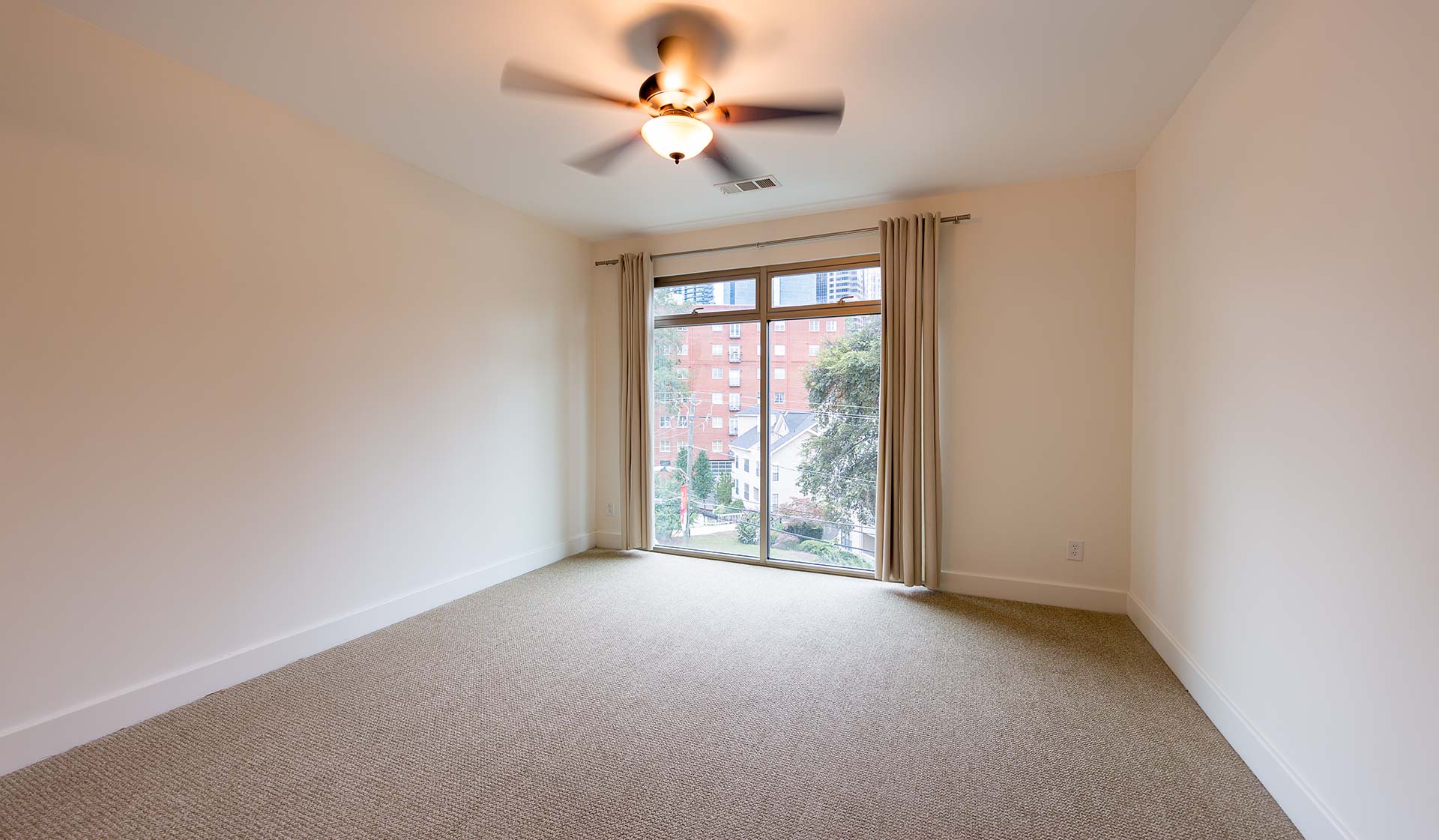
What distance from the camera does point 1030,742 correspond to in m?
2.10

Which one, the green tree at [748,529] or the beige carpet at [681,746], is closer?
the beige carpet at [681,746]

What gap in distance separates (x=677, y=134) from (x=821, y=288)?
7.04ft

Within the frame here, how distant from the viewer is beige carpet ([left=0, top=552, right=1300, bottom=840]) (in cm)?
170

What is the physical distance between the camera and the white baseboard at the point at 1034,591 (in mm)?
3426

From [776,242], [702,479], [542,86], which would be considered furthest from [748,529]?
[542,86]

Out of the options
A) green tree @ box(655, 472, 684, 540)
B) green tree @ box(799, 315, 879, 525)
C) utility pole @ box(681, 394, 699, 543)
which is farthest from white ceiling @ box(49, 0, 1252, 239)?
green tree @ box(655, 472, 684, 540)

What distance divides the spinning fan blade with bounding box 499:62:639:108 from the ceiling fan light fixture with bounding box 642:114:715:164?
0.67 feet

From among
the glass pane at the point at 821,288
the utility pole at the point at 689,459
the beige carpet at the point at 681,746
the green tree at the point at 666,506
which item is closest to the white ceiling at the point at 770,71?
the glass pane at the point at 821,288

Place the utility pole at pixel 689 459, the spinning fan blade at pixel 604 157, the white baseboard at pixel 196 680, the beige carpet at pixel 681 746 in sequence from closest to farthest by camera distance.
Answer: the beige carpet at pixel 681 746 < the white baseboard at pixel 196 680 < the spinning fan blade at pixel 604 157 < the utility pole at pixel 689 459

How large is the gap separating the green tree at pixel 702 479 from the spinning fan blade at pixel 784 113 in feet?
9.02

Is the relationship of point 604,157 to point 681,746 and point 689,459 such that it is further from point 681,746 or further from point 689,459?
point 681,746

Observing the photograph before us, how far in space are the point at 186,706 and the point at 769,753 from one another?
2.38 meters

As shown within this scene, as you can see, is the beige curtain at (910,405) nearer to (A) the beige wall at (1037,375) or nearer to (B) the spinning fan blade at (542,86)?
(A) the beige wall at (1037,375)

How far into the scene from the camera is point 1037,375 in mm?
3596
